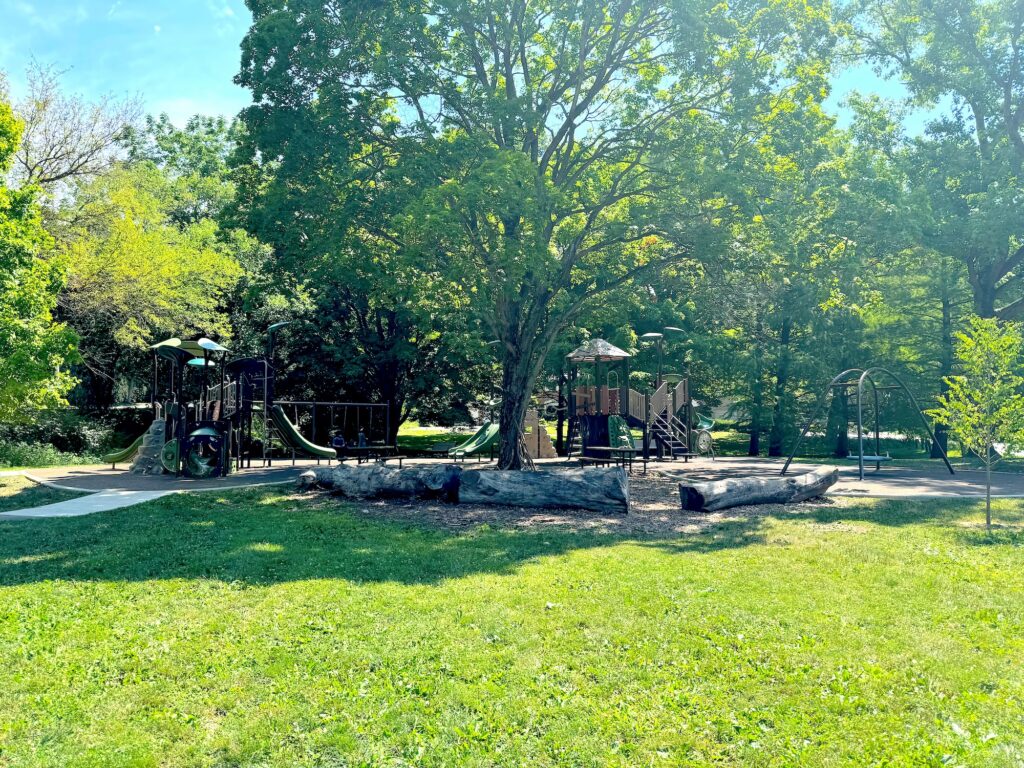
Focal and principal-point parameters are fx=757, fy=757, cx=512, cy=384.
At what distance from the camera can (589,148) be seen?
56.6 ft

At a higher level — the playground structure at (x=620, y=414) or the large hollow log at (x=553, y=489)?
the playground structure at (x=620, y=414)

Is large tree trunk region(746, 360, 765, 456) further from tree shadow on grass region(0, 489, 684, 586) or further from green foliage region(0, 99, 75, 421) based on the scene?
green foliage region(0, 99, 75, 421)

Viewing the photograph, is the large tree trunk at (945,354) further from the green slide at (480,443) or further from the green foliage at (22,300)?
the green foliage at (22,300)

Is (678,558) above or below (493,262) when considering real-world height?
below

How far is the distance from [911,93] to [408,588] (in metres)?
27.9

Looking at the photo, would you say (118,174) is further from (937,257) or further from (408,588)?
(937,257)

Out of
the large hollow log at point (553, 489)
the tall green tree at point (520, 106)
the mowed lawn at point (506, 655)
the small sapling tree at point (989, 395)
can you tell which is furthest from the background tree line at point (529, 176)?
the mowed lawn at point (506, 655)

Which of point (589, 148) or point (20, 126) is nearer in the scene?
point (20, 126)

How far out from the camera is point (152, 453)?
60.4ft

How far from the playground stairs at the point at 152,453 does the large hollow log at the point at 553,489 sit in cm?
940

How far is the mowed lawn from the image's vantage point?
12.5 feet

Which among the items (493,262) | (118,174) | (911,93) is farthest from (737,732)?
(911,93)

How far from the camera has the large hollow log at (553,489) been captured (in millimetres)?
12148

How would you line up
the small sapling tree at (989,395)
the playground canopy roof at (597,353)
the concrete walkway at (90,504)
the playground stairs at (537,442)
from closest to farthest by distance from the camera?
the small sapling tree at (989,395) → the concrete walkway at (90,504) → the playground canopy roof at (597,353) → the playground stairs at (537,442)
